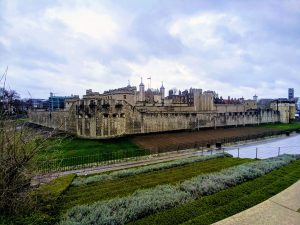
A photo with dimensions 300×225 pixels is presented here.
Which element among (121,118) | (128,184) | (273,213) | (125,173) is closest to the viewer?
(273,213)

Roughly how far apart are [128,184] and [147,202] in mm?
4137

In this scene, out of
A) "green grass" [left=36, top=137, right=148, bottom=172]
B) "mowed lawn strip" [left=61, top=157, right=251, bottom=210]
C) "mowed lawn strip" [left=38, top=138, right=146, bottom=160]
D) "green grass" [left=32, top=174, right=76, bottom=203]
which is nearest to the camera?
"green grass" [left=32, top=174, right=76, bottom=203]

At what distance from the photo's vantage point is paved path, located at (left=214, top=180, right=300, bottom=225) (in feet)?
24.9

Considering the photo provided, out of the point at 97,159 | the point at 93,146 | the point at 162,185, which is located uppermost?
the point at 162,185

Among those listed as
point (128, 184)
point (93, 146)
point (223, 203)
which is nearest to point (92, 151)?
point (93, 146)

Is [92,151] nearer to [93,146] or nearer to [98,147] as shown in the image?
[98,147]

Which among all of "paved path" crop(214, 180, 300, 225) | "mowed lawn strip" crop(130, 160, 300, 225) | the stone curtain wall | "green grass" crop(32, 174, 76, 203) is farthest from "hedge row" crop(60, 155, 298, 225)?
the stone curtain wall

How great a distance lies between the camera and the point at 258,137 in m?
37.3

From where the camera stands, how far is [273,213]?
8.16 meters

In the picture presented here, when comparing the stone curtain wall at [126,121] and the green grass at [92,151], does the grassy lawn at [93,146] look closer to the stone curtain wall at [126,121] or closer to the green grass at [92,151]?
the green grass at [92,151]

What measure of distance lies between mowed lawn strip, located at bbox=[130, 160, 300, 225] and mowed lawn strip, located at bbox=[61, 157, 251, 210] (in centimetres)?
323

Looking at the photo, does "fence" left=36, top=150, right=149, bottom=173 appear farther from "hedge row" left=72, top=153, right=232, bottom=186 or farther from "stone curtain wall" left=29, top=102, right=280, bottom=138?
"hedge row" left=72, top=153, right=232, bottom=186

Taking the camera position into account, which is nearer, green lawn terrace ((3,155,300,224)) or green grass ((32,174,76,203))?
green lawn terrace ((3,155,300,224))

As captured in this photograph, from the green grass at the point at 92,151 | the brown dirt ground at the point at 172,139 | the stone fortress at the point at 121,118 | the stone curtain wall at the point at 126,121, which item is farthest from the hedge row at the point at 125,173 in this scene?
the stone curtain wall at the point at 126,121
